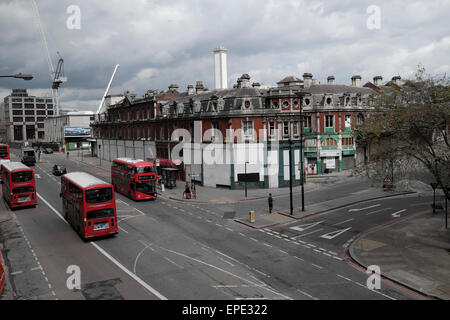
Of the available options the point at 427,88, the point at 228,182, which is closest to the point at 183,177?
the point at 228,182

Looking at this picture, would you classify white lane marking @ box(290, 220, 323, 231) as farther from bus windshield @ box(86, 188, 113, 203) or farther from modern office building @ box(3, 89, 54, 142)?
modern office building @ box(3, 89, 54, 142)

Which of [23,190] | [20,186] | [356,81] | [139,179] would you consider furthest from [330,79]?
[20,186]

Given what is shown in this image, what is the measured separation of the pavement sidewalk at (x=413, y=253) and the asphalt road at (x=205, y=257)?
1.00 meters

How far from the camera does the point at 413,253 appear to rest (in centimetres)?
1978

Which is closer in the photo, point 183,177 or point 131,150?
point 183,177

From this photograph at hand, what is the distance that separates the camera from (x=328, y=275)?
1719cm

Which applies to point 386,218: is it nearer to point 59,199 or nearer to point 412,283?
point 412,283

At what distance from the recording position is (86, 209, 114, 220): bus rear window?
22.2m

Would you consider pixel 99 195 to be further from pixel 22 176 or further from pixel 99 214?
pixel 22 176

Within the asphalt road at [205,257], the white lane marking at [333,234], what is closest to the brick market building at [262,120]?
the white lane marking at [333,234]

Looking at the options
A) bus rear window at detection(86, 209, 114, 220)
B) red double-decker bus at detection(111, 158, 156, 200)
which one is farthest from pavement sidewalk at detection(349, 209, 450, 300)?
red double-decker bus at detection(111, 158, 156, 200)

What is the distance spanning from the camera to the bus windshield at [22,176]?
31859 millimetres

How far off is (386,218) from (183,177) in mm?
28607

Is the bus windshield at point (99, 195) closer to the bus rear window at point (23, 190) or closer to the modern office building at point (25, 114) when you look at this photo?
the bus rear window at point (23, 190)
